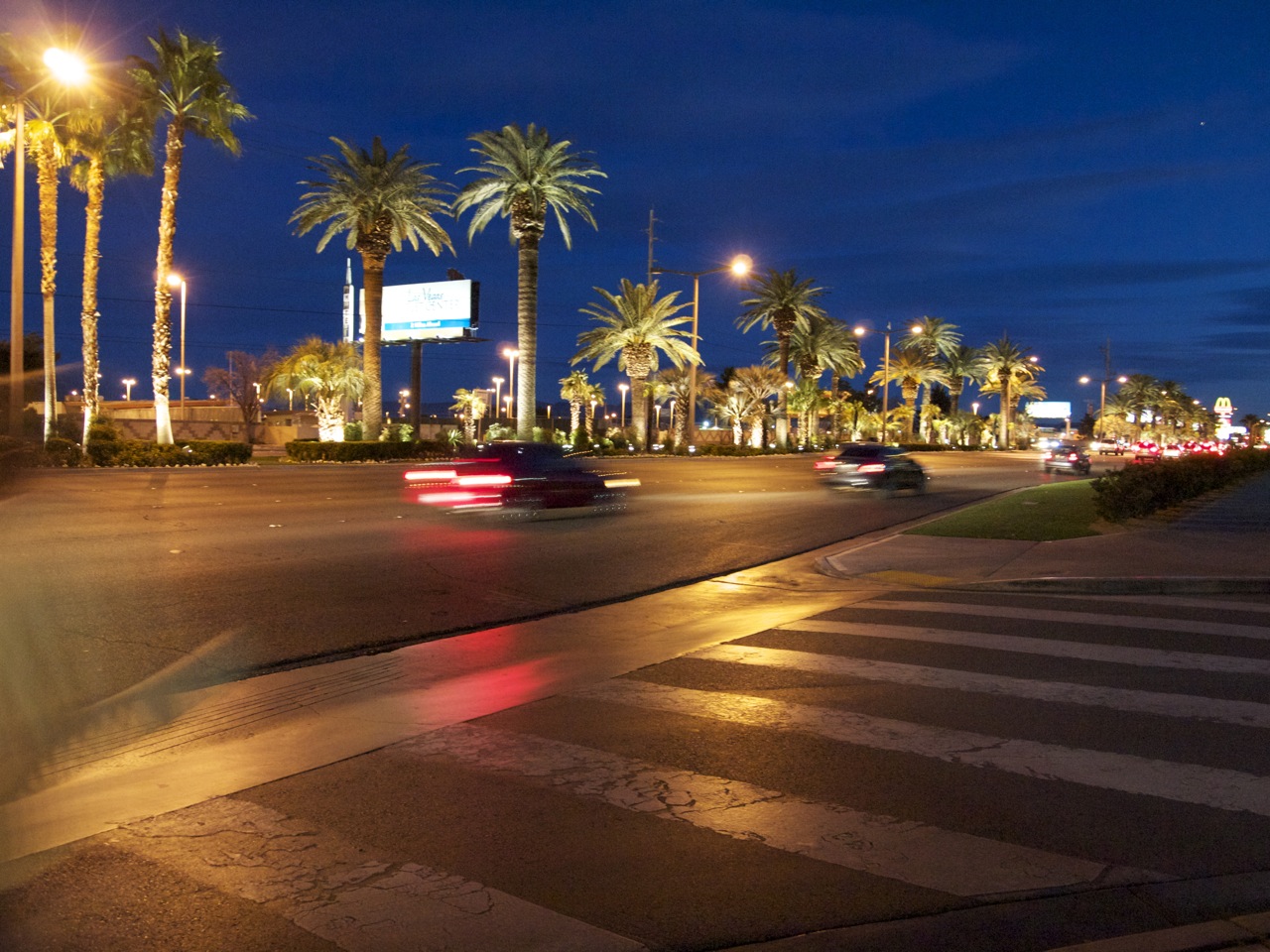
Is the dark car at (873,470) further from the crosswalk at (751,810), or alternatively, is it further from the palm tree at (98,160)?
the palm tree at (98,160)

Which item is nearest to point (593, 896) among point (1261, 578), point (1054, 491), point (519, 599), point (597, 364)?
point (519, 599)

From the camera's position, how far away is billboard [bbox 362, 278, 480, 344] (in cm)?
7219

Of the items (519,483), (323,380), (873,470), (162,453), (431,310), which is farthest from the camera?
(431,310)

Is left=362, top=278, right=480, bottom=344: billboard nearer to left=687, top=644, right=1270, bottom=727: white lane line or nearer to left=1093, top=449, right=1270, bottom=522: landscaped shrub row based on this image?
left=1093, top=449, right=1270, bottom=522: landscaped shrub row

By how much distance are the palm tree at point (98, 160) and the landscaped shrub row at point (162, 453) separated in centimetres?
300

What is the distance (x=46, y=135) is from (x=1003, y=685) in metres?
43.1

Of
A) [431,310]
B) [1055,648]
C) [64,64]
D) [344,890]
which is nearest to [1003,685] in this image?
[1055,648]

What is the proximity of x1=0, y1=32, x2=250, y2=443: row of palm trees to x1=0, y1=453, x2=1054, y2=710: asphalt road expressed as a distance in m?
16.9

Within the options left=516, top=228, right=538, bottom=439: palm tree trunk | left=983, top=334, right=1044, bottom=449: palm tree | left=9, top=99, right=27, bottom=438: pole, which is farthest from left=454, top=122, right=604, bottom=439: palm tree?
left=983, top=334, right=1044, bottom=449: palm tree

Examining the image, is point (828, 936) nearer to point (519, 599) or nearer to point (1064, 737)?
point (1064, 737)

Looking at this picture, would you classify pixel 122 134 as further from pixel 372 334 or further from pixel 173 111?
pixel 372 334

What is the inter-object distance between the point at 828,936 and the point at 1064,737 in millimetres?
3162

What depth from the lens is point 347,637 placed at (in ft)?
32.8

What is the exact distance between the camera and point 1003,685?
7969mm
